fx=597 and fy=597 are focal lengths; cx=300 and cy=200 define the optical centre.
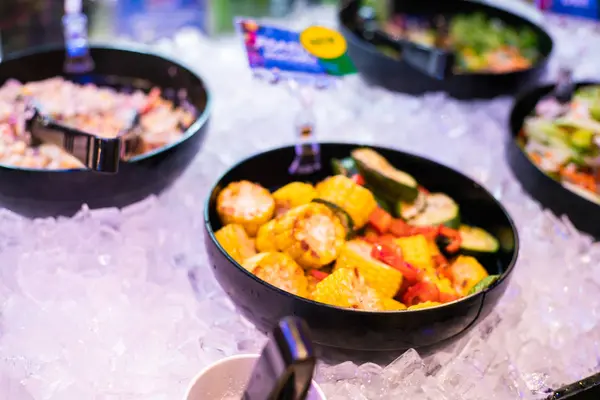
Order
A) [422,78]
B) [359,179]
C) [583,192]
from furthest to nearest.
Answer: [422,78] → [583,192] → [359,179]

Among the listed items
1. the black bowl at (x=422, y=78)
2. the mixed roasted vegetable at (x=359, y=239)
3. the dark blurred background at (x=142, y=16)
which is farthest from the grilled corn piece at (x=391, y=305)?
the dark blurred background at (x=142, y=16)

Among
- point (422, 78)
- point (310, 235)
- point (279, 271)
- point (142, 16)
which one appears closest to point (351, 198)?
point (310, 235)

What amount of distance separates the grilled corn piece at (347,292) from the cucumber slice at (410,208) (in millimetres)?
321

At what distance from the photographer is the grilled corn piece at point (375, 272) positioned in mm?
1150

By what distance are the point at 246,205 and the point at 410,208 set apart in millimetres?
394

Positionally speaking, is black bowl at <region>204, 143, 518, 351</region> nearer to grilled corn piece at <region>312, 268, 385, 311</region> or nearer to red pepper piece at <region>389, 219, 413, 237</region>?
grilled corn piece at <region>312, 268, 385, 311</region>

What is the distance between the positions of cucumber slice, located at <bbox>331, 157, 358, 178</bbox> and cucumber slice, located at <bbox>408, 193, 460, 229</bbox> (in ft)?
0.62

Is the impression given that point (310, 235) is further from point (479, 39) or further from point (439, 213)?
point (479, 39)

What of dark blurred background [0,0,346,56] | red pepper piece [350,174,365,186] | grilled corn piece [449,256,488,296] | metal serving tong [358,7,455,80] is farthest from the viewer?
dark blurred background [0,0,346,56]

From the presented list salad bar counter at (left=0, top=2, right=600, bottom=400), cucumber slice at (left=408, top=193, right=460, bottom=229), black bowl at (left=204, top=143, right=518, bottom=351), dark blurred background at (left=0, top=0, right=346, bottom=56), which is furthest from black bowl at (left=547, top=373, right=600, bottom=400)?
dark blurred background at (left=0, top=0, right=346, bottom=56)

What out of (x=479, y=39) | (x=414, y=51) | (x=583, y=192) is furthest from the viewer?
(x=479, y=39)

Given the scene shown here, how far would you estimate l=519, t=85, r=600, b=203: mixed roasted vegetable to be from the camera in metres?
1.68

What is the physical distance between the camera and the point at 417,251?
1.26 meters

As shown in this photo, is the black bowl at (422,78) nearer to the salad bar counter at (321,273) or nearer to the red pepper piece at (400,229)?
the salad bar counter at (321,273)
